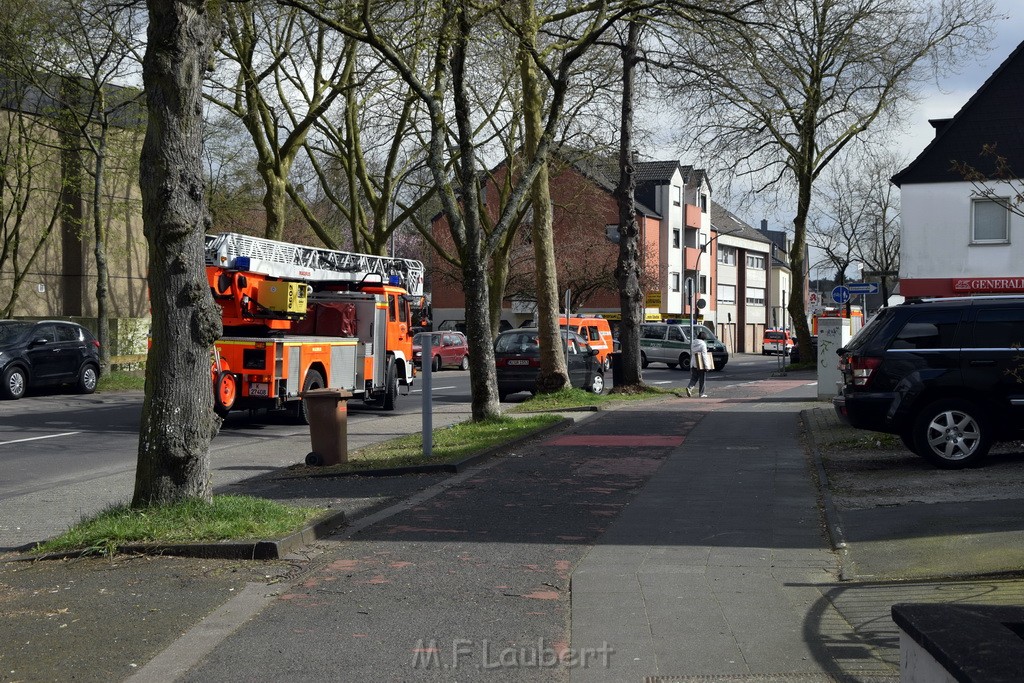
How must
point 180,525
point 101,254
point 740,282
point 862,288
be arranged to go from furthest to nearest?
point 740,282
point 862,288
point 101,254
point 180,525

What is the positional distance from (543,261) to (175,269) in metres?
16.1

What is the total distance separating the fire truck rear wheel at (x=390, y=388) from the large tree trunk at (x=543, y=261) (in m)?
3.12

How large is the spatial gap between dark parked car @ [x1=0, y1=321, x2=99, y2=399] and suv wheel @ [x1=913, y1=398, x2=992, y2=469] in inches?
788

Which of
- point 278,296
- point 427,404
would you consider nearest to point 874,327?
point 427,404

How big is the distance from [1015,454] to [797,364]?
31.6 metres

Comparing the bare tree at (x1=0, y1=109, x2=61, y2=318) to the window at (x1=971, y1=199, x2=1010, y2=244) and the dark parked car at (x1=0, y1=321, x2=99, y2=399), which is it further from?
the window at (x1=971, y1=199, x2=1010, y2=244)

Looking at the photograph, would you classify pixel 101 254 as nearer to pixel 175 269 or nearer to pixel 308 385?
pixel 308 385

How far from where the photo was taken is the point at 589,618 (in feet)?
20.8

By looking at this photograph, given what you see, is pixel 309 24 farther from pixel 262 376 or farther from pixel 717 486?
pixel 717 486

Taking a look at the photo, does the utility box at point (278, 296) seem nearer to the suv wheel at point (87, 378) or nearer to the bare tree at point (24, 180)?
the suv wheel at point (87, 378)

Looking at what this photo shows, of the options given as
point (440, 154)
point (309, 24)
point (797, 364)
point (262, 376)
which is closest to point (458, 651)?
point (440, 154)

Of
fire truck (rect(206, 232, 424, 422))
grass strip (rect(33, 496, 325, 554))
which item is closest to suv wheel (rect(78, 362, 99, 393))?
fire truck (rect(206, 232, 424, 422))

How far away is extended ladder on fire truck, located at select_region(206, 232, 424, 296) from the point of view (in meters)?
18.1

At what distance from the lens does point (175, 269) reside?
877 centimetres
